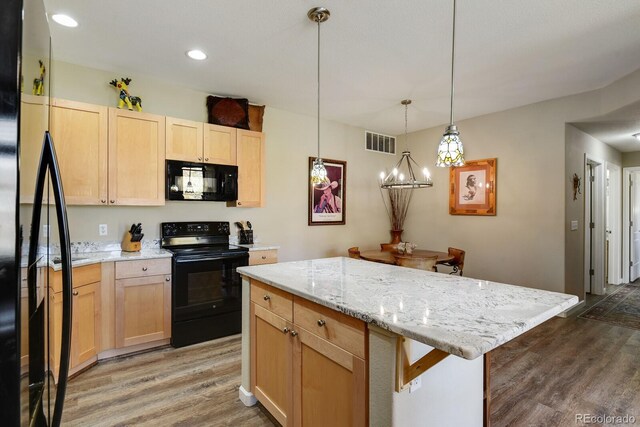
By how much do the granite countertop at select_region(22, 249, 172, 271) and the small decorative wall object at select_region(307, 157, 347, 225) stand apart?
6.98 feet

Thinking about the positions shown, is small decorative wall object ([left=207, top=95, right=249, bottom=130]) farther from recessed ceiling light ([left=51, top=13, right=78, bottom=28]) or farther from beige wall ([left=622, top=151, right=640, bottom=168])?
beige wall ([left=622, top=151, right=640, bottom=168])

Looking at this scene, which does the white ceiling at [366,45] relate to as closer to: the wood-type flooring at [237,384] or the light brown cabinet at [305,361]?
the light brown cabinet at [305,361]

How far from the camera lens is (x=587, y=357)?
114 inches

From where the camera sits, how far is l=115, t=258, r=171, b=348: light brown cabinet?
283 cm

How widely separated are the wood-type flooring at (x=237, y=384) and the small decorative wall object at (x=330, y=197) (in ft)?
6.79

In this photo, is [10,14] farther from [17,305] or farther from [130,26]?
[130,26]

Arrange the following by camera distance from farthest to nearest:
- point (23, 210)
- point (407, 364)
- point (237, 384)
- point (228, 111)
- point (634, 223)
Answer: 1. point (634, 223)
2. point (228, 111)
3. point (237, 384)
4. point (407, 364)
5. point (23, 210)

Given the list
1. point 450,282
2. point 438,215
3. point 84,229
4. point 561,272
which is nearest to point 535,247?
point 561,272

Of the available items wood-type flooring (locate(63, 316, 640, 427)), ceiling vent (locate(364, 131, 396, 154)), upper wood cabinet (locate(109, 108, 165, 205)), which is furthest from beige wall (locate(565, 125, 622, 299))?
upper wood cabinet (locate(109, 108, 165, 205))

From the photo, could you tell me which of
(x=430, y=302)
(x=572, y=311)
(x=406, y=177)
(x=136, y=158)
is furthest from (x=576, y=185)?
(x=136, y=158)

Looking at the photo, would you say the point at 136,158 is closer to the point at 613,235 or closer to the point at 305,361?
the point at 305,361

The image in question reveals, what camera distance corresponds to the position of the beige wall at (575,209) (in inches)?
154

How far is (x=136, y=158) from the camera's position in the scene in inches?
120

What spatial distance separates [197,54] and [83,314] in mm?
2329
